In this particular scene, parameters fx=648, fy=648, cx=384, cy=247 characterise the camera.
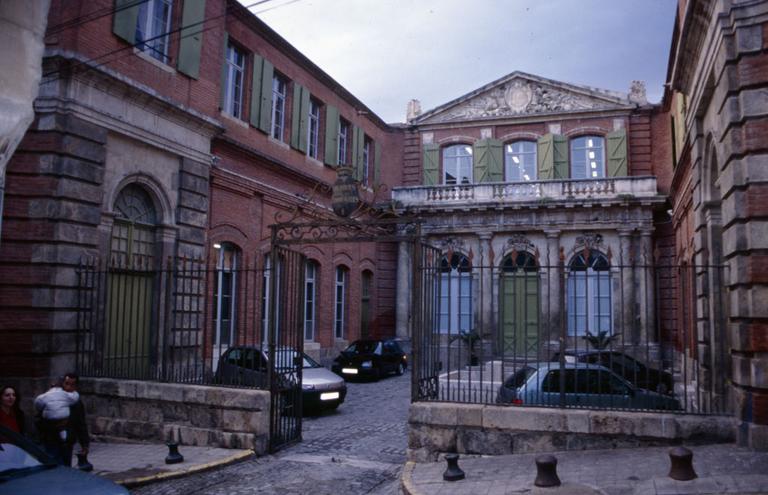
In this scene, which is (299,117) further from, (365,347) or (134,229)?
(134,229)

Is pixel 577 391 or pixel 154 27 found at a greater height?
pixel 154 27

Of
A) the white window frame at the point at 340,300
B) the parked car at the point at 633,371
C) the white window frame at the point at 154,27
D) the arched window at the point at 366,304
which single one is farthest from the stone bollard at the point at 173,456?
the arched window at the point at 366,304

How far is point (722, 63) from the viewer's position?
769 cm

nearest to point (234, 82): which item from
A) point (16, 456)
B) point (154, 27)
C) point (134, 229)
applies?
point (154, 27)

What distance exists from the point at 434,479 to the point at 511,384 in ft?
6.81

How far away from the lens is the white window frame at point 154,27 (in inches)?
509

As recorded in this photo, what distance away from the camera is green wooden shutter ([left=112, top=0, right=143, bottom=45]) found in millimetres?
11914

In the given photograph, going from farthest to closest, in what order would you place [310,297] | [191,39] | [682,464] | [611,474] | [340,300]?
[340,300] → [310,297] → [191,39] → [611,474] → [682,464]

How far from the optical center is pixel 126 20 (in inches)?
479

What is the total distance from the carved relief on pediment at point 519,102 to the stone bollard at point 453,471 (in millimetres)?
19508

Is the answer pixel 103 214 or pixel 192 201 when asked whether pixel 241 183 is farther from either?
pixel 103 214

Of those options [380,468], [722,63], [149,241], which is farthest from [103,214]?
[722,63]

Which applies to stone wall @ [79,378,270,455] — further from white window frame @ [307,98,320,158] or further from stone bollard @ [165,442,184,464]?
white window frame @ [307,98,320,158]

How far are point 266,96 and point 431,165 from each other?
9.61 m
